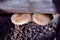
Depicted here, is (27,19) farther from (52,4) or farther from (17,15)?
(52,4)

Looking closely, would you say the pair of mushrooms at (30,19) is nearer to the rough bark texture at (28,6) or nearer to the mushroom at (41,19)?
the mushroom at (41,19)

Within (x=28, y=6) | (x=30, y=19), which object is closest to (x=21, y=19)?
(x=30, y=19)

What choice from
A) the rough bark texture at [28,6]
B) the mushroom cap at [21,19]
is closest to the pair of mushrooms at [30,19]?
the mushroom cap at [21,19]

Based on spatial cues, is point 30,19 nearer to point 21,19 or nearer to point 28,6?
point 21,19

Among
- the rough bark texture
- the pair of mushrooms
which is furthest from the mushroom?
the rough bark texture

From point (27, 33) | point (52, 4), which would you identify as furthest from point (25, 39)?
point (52, 4)

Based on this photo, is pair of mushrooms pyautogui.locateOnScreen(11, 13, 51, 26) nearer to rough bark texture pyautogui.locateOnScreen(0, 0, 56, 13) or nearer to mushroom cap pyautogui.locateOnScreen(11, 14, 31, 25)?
mushroom cap pyautogui.locateOnScreen(11, 14, 31, 25)
